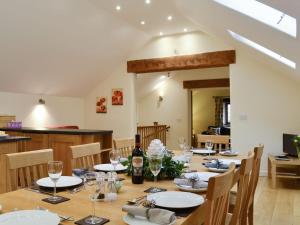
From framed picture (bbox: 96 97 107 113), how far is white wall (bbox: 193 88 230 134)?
6046mm

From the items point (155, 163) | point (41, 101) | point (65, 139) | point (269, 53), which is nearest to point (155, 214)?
point (155, 163)

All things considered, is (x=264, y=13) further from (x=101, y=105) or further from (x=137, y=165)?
(x=101, y=105)

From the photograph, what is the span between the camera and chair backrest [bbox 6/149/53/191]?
1.83m

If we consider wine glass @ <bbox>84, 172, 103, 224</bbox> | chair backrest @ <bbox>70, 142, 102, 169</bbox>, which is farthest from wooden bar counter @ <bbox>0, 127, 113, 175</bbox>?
wine glass @ <bbox>84, 172, 103, 224</bbox>

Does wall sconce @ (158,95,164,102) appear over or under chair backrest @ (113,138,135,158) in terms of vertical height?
over

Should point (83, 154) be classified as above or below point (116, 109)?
below

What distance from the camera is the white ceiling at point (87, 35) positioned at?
12.7 feet

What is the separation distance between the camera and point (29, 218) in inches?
45.4

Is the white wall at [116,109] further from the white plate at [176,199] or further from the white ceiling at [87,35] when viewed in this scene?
the white plate at [176,199]

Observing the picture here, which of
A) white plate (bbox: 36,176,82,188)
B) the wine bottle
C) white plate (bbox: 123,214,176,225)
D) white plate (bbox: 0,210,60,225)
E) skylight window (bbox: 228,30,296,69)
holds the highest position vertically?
skylight window (bbox: 228,30,296,69)

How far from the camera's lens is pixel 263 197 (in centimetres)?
416

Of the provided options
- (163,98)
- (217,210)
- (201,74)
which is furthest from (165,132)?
(217,210)

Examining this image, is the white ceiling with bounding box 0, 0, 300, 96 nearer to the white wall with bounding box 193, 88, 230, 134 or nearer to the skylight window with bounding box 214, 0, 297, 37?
the skylight window with bounding box 214, 0, 297, 37

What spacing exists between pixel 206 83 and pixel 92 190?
766 cm
